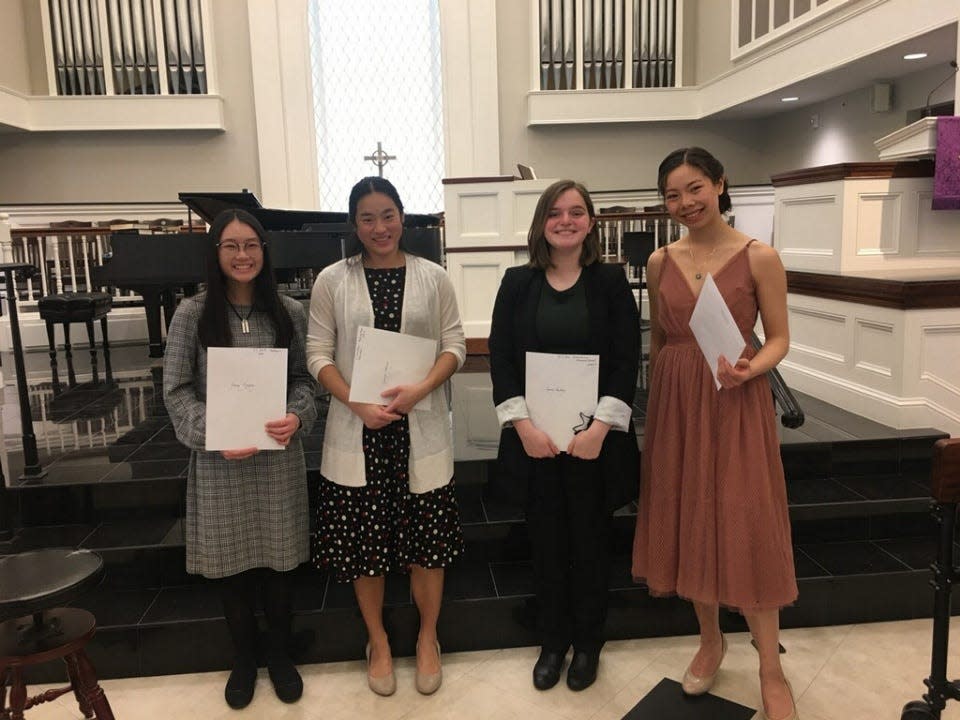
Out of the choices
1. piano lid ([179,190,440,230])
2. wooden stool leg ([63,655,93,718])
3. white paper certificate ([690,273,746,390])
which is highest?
piano lid ([179,190,440,230])

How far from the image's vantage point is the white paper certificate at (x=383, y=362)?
6.60 feet

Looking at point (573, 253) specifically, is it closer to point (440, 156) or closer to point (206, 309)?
point (206, 309)

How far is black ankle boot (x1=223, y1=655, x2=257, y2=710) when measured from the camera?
2.24 m

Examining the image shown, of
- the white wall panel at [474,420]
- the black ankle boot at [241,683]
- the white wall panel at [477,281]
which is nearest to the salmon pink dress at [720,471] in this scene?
the white wall panel at [474,420]

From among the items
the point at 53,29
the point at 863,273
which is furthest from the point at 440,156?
the point at 863,273

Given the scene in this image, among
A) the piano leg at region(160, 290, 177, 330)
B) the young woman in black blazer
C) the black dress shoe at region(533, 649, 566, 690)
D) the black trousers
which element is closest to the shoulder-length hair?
the young woman in black blazer

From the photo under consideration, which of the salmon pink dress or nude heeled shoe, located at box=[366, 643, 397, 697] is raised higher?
the salmon pink dress

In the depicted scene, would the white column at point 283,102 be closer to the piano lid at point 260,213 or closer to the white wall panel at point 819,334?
the piano lid at point 260,213

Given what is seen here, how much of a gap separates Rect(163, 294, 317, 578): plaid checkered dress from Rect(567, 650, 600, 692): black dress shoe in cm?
92

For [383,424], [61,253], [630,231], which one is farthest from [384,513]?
[61,253]

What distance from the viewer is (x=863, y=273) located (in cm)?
383

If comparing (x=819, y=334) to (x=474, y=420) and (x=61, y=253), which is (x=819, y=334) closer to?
(x=474, y=420)

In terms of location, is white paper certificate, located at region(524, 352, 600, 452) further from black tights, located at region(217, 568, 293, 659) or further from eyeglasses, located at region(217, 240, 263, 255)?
black tights, located at region(217, 568, 293, 659)

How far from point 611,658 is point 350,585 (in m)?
0.97
